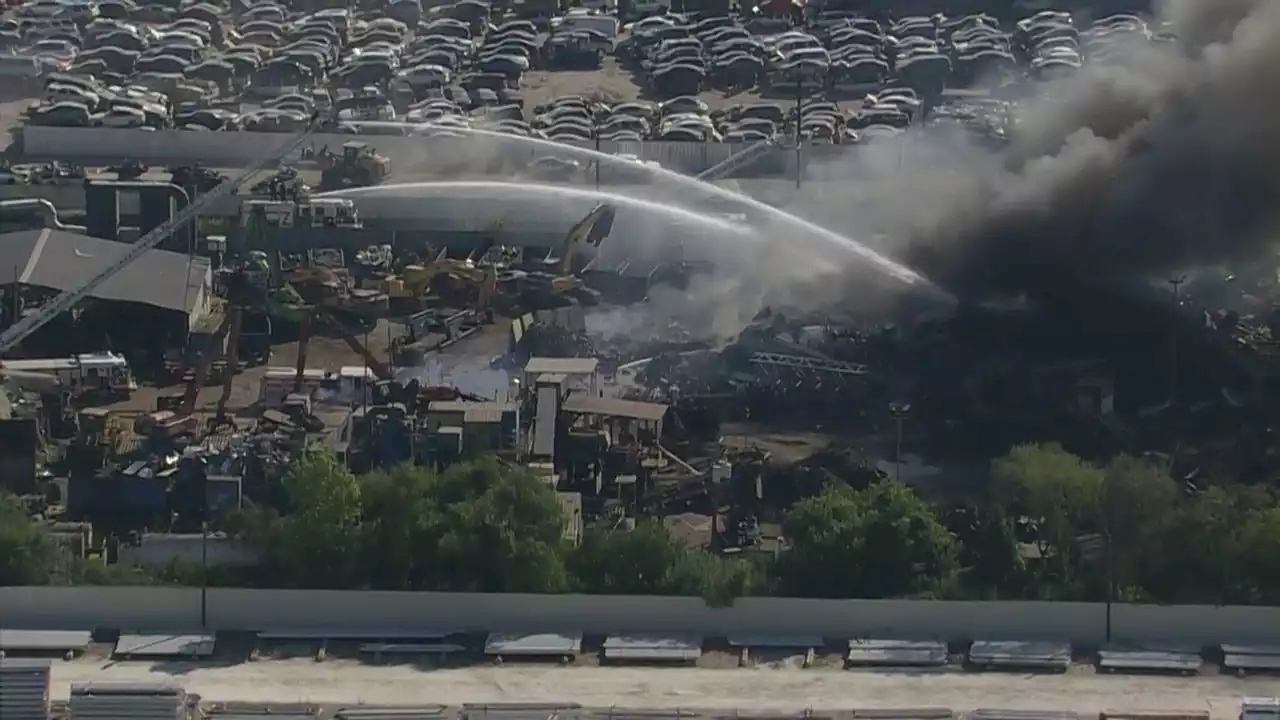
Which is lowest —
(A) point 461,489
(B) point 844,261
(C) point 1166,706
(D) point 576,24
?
(C) point 1166,706

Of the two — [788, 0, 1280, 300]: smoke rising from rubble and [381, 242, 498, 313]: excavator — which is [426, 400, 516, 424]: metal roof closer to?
[381, 242, 498, 313]: excavator

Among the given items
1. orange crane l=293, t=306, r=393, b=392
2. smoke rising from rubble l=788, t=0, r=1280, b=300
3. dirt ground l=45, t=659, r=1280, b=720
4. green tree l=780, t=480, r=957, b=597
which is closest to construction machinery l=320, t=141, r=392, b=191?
orange crane l=293, t=306, r=393, b=392

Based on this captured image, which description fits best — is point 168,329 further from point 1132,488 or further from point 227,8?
point 227,8

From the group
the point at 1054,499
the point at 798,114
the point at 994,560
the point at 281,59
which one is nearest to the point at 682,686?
the point at 994,560

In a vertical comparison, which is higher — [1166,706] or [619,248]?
[619,248]

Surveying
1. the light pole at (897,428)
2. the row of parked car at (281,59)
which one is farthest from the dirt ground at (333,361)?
the row of parked car at (281,59)

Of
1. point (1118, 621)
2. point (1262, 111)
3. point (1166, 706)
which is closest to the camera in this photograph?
point (1166, 706)

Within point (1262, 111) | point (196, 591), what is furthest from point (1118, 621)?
point (1262, 111)
